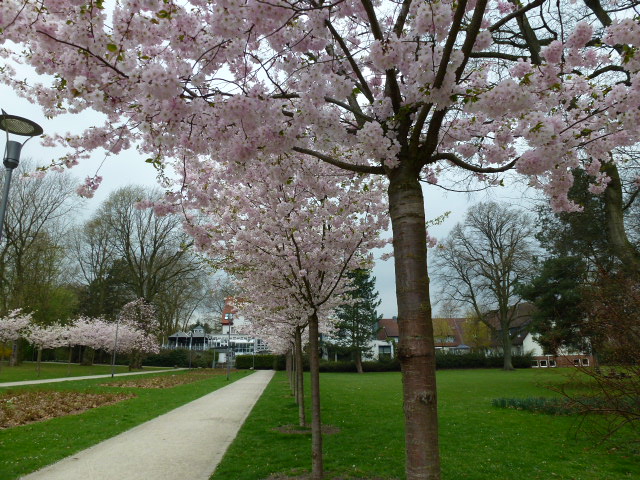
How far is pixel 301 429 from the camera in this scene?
917 cm

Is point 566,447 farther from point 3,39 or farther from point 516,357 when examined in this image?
point 516,357

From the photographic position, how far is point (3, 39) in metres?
3.24

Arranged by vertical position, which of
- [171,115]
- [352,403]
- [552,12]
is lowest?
[352,403]

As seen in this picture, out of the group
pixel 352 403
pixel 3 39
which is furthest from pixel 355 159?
pixel 352 403

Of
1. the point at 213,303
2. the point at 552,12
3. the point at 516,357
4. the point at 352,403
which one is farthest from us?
the point at 213,303

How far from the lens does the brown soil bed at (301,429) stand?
887 cm

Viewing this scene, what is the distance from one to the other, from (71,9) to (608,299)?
6267mm

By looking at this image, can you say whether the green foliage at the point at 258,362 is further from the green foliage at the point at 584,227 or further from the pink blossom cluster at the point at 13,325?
the green foliage at the point at 584,227

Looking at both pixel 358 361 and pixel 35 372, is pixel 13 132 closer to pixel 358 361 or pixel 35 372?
pixel 35 372

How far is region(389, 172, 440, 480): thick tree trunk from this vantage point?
262cm

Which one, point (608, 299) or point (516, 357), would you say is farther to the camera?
point (516, 357)

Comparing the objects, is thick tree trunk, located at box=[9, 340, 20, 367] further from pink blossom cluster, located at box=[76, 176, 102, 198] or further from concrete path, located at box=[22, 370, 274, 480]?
pink blossom cluster, located at box=[76, 176, 102, 198]

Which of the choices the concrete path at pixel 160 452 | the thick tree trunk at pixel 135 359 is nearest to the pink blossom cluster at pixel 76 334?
the thick tree trunk at pixel 135 359

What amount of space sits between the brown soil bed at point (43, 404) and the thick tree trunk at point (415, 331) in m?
9.68
